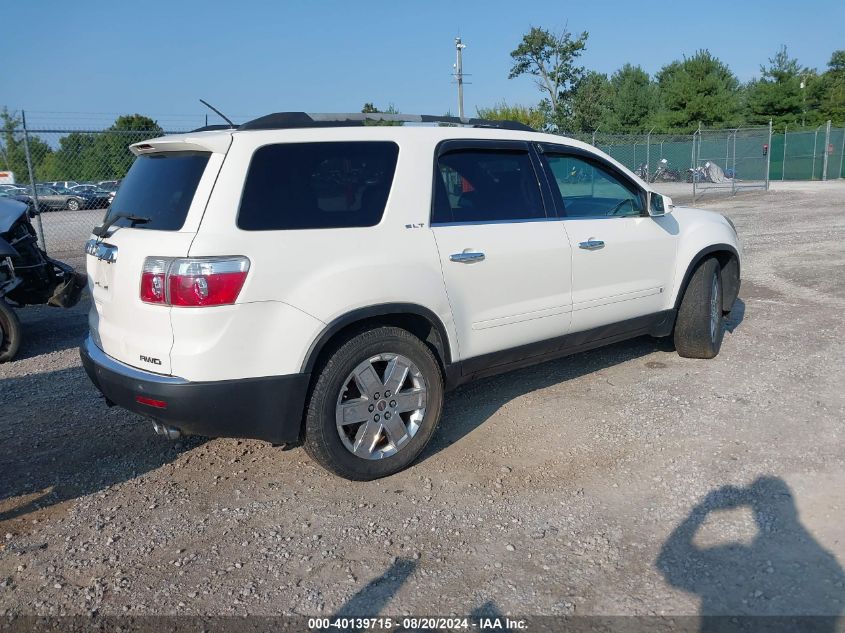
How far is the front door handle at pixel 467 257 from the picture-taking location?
397 centimetres

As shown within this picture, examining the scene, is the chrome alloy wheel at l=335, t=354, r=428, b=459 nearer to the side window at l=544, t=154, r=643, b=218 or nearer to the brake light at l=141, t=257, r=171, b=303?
the brake light at l=141, t=257, r=171, b=303

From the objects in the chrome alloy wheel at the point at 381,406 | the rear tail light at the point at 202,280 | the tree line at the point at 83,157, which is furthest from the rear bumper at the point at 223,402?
the tree line at the point at 83,157

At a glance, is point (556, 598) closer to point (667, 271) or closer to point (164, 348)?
point (164, 348)

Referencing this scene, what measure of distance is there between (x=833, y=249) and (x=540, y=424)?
869cm

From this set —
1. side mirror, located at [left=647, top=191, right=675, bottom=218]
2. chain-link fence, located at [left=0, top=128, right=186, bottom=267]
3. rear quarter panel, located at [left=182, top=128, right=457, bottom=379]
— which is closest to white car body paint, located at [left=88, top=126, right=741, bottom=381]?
rear quarter panel, located at [left=182, top=128, right=457, bottom=379]

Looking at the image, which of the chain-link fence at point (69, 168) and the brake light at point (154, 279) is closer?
the brake light at point (154, 279)

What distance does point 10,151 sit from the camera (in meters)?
12.4

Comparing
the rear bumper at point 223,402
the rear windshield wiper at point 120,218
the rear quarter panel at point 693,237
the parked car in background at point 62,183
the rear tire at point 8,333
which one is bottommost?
the rear tire at point 8,333

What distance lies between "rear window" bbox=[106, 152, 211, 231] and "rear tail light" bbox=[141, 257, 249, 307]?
257 mm

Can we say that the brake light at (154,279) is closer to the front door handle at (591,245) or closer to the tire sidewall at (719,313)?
the front door handle at (591,245)

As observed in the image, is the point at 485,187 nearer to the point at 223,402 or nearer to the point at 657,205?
the point at 657,205

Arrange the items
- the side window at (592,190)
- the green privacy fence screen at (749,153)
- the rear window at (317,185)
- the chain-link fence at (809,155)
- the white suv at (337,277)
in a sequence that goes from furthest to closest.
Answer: the chain-link fence at (809,155) < the green privacy fence screen at (749,153) < the side window at (592,190) < the rear window at (317,185) < the white suv at (337,277)

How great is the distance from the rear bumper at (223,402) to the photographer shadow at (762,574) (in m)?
1.83

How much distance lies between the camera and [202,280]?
10.5 ft
